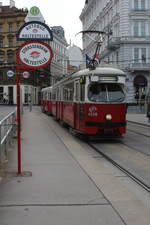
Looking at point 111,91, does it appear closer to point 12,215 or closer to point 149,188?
point 149,188

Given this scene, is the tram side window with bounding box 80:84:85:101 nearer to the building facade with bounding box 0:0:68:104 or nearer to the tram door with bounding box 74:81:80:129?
the tram door with bounding box 74:81:80:129

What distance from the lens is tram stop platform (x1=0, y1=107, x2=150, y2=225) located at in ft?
Answer: 18.2

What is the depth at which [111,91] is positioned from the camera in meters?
15.0

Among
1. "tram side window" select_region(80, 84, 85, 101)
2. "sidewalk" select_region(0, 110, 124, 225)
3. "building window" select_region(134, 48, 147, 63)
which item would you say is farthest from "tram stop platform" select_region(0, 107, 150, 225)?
"building window" select_region(134, 48, 147, 63)

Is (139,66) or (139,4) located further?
(139,4)

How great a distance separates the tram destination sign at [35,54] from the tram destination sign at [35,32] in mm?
205

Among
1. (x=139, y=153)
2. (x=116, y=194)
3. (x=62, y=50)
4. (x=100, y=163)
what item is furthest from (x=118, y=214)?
(x=62, y=50)

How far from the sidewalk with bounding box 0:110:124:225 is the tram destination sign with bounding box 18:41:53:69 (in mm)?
2346

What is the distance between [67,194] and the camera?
6875 millimetres

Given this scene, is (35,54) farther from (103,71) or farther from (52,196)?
(103,71)

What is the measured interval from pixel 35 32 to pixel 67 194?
3595 mm

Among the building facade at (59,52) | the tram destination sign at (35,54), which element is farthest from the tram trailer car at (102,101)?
the building facade at (59,52)

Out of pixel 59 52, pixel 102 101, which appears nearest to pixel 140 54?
pixel 102 101

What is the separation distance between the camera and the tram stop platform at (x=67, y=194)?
556cm
